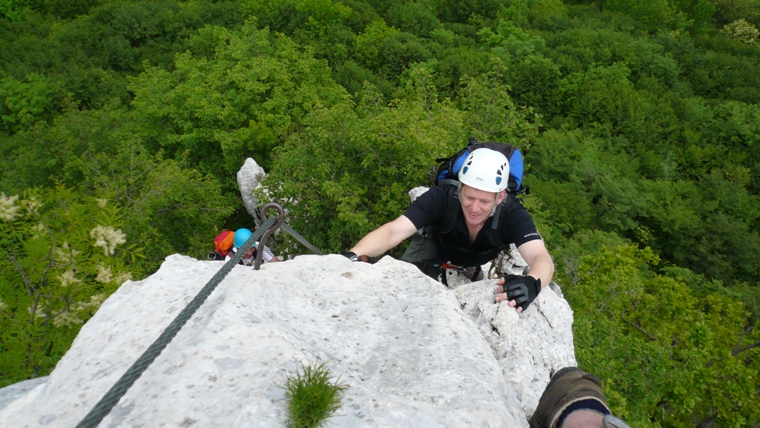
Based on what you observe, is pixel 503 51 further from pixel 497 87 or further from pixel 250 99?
pixel 497 87

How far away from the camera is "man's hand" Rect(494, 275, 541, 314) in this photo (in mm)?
4082

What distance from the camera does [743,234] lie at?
26.9 meters

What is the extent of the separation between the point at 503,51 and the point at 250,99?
23.4 m

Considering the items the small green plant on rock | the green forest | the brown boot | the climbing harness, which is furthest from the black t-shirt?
the green forest

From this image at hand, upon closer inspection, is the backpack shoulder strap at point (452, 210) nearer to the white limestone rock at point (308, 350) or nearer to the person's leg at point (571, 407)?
the white limestone rock at point (308, 350)

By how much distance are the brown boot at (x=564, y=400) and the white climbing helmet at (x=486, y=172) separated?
6.38 ft

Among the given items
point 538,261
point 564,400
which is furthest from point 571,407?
point 538,261

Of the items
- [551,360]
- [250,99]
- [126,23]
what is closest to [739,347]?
[551,360]

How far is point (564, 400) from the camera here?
Result: 128 inches

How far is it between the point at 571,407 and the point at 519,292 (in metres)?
1.06

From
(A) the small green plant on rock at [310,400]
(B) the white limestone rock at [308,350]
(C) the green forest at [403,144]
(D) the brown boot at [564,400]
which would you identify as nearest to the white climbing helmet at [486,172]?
(B) the white limestone rock at [308,350]

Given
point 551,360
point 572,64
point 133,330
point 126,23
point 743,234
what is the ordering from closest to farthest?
1. point 133,330
2. point 551,360
3. point 743,234
4. point 572,64
5. point 126,23

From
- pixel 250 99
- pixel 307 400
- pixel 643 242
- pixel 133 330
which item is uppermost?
pixel 307 400

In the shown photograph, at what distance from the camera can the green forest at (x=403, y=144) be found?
11305mm
